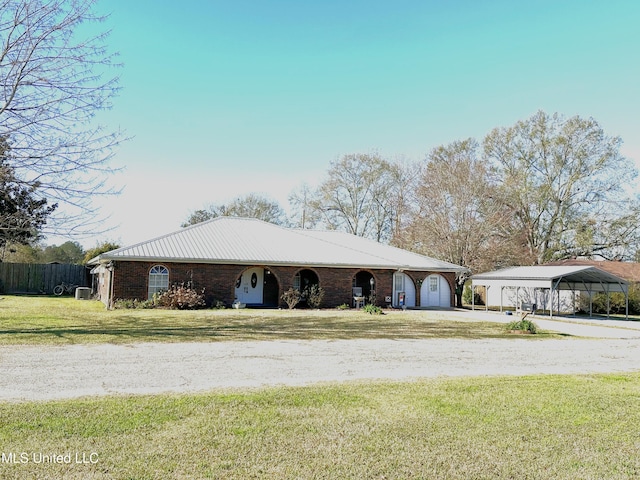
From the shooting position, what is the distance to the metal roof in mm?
22859

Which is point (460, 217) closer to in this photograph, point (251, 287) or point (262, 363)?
point (251, 287)

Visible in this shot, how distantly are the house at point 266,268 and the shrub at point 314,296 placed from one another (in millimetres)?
411

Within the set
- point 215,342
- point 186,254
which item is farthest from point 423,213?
point 215,342

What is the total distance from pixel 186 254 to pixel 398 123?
1176cm

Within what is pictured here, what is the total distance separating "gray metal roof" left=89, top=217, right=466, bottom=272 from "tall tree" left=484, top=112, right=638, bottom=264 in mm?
11162

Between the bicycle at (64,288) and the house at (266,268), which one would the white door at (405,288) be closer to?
the house at (266,268)

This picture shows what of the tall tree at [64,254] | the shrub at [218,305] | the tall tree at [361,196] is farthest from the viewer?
the tall tree at [64,254]

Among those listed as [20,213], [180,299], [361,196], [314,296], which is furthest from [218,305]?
[361,196]

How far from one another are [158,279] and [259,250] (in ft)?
17.5

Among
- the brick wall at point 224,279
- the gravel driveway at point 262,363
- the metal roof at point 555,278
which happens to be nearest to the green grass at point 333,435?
the gravel driveway at point 262,363

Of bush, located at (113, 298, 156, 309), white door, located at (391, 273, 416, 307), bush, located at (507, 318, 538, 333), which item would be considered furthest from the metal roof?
bush, located at (113, 298, 156, 309)

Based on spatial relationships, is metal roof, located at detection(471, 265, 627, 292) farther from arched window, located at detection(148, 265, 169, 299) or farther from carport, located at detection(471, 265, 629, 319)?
arched window, located at detection(148, 265, 169, 299)

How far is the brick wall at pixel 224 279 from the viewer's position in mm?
21609

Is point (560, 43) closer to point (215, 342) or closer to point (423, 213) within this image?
point (215, 342)
